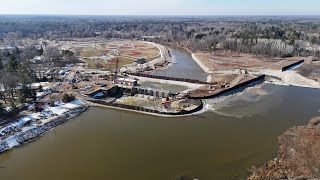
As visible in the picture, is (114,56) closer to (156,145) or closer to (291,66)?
(291,66)

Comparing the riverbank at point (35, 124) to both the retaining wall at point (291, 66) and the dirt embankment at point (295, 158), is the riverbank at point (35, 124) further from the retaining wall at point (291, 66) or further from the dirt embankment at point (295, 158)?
the retaining wall at point (291, 66)

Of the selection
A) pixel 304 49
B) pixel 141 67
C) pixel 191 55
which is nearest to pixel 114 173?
pixel 141 67

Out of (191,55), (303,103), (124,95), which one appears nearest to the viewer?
(303,103)

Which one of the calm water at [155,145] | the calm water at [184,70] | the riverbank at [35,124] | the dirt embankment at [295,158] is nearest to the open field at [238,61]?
the calm water at [184,70]

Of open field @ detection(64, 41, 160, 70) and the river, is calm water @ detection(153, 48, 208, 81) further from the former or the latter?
Answer: the river

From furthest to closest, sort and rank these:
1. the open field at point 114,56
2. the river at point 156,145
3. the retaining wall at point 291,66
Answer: the open field at point 114,56 → the retaining wall at point 291,66 → the river at point 156,145

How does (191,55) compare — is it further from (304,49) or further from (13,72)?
(13,72)
